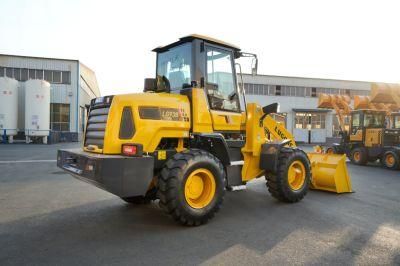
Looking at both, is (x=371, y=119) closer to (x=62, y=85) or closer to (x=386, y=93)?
(x=386, y=93)

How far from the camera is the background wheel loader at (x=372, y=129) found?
13625 millimetres

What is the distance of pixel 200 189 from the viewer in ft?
16.6

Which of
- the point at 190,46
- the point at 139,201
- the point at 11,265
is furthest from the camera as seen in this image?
the point at 139,201

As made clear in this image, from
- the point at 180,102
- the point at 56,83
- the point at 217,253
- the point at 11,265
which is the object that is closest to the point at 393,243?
the point at 217,253

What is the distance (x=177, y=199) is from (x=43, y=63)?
91.9ft

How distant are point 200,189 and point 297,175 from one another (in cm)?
260

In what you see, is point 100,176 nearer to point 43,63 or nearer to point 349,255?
point 349,255

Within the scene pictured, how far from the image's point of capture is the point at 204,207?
4.91 m

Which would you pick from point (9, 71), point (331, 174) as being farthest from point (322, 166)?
point (9, 71)

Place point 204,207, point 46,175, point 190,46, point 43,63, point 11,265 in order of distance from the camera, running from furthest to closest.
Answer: point 43,63 → point 46,175 → point 190,46 → point 204,207 → point 11,265

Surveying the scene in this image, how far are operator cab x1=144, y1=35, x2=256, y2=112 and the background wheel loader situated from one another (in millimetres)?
9879

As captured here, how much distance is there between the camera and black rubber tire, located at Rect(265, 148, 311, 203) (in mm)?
6219

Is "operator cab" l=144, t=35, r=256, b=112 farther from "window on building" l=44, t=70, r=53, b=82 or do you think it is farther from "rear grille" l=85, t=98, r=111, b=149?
"window on building" l=44, t=70, r=53, b=82

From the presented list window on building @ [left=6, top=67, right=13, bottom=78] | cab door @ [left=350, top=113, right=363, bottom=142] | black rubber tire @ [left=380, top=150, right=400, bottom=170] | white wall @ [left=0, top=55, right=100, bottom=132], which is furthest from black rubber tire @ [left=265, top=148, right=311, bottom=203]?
window on building @ [left=6, top=67, right=13, bottom=78]
